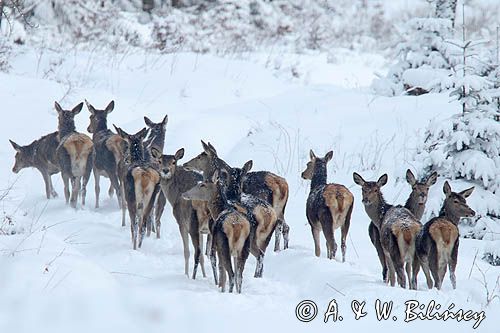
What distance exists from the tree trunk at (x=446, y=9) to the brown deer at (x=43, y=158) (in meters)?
10.1

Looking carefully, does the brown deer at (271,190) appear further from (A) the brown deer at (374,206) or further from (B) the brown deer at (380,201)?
(B) the brown deer at (380,201)

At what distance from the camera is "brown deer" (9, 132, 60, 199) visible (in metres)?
14.2

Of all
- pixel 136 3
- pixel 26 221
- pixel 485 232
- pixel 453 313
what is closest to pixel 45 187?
pixel 26 221

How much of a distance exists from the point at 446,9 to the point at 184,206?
37.0 feet

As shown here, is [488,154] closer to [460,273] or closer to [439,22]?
[460,273]

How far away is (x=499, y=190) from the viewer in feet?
38.9

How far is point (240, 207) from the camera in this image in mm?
9195

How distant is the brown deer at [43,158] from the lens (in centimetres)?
1419

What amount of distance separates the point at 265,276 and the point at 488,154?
4275mm

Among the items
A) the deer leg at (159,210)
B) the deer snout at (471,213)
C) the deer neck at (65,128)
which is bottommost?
the deer leg at (159,210)

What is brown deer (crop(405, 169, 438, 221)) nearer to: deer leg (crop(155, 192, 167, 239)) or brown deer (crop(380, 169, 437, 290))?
brown deer (crop(380, 169, 437, 290))

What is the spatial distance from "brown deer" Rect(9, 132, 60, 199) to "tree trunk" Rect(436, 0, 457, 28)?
10.1m

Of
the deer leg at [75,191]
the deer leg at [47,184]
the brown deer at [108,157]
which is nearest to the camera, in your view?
the brown deer at [108,157]

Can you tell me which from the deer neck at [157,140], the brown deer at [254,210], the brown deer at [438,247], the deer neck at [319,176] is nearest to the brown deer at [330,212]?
the deer neck at [319,176]
